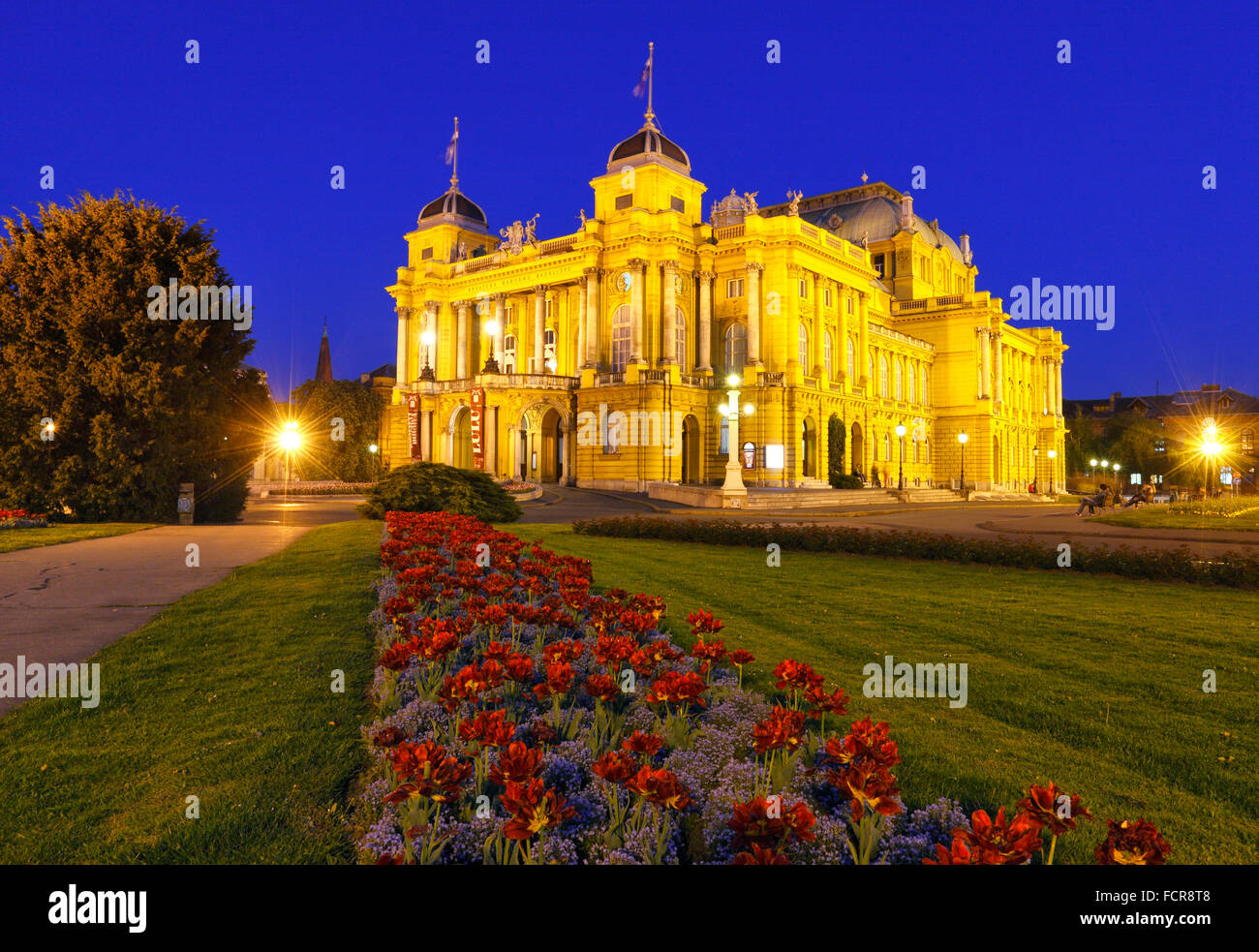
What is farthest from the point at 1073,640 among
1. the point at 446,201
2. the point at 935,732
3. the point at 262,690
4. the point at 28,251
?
the point at 446,201

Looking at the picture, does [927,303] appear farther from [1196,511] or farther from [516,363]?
[1196,511]

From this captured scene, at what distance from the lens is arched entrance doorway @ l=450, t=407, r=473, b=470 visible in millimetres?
52500

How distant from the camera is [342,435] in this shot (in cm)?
6419

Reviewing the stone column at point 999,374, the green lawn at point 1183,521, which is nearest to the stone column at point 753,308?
the green lawn at point 1183,521

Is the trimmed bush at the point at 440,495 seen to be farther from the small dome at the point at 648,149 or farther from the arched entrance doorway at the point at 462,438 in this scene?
the small dome at the point at 648,149

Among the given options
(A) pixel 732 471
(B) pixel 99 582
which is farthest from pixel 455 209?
(B) pixel 99 582

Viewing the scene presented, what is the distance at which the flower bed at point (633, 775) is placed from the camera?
8.85 feet

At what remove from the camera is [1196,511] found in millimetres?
27328

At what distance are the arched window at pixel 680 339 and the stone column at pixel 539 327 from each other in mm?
10909

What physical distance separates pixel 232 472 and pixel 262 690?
1996 centimetres

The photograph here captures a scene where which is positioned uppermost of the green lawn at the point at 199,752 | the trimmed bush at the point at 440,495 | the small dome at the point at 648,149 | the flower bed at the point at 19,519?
the small dome at the point at 648,149

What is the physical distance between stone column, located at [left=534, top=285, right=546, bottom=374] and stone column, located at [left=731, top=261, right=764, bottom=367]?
1586cm

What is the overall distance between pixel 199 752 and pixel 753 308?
48.2 metres

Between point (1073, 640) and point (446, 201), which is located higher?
point (446, 201)
